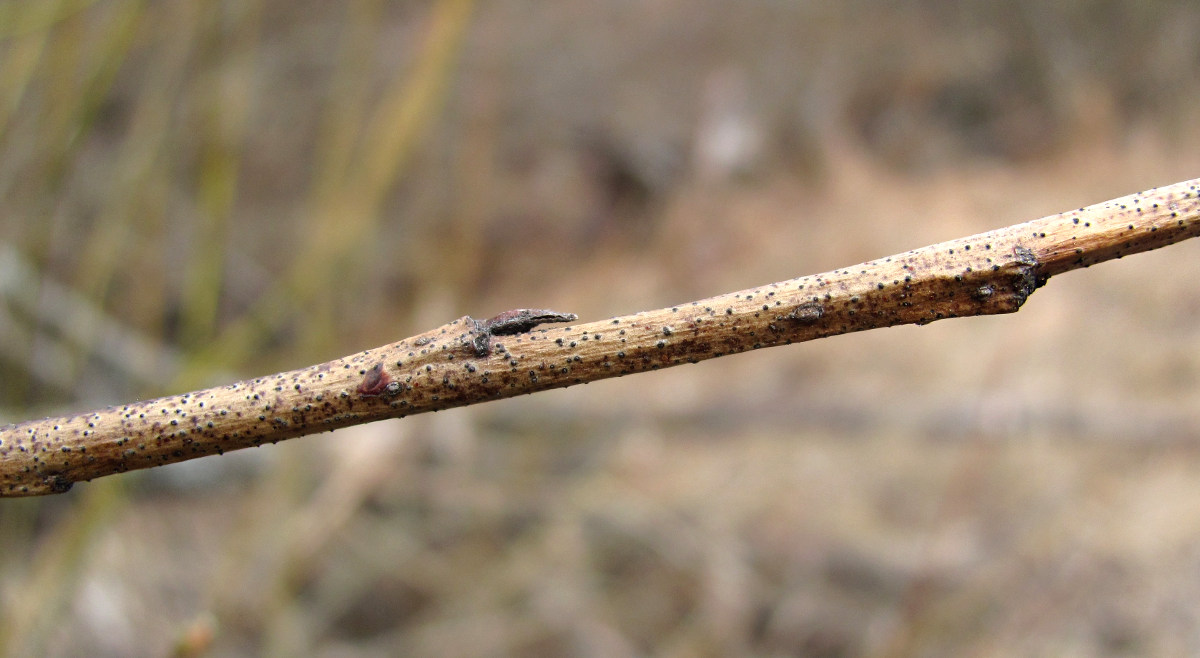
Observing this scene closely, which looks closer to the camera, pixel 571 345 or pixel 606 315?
pixel 571 345

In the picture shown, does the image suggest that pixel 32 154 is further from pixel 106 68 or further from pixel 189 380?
pixel 189 380

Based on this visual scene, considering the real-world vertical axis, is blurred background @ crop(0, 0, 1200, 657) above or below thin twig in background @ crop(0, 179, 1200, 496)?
above

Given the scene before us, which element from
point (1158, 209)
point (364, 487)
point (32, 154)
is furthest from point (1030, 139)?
point (32, 154)

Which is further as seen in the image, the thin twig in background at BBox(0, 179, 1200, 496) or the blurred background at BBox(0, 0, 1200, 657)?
the blurred background at BBox(0, 0, 1200, 657)

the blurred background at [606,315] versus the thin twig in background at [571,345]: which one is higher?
the blurred background at [606,315]

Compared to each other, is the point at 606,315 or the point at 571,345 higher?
the point at 606,315
